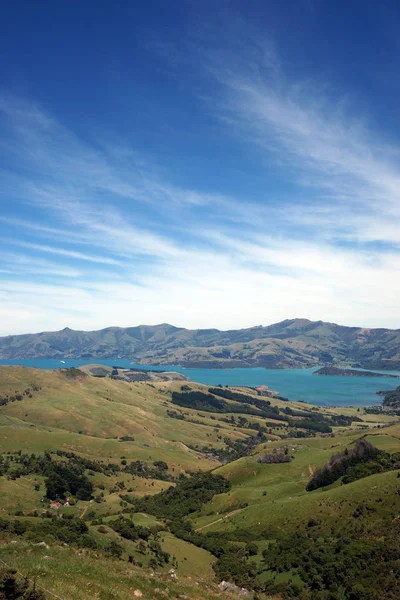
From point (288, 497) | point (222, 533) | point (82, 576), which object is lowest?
point (222, 533)

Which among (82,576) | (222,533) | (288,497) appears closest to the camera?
(82,576)

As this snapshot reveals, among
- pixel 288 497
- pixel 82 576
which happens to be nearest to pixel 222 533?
pixel 288 497

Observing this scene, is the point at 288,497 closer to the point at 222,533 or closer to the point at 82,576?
the point at 222,533

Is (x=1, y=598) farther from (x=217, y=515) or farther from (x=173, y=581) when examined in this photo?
(x=217, y=515)

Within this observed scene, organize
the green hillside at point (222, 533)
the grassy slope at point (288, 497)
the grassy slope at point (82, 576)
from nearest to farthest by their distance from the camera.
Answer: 1. the grassy slope at point (82, 576)
2. the green hillside at point (222, 533)
3. the grassy slope at point (288, 497)

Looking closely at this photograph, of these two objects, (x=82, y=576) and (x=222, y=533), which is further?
(x=222, y=533)

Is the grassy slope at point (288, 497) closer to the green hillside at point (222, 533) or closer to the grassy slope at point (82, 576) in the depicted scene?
the green hillside at point (222, 533)

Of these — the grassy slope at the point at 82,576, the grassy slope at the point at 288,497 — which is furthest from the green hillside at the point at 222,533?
the grassy slope at the point at 288,497

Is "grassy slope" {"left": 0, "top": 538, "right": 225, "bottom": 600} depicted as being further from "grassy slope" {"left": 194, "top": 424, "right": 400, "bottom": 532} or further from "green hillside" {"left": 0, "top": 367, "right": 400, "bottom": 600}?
"grassy slope" {"left": 194, "top": 424, "right": 400, "bottom": 532}

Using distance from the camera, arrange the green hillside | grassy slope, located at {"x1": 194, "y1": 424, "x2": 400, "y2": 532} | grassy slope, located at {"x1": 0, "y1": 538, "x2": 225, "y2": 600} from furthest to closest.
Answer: grassy slope, located at {"x1": 194, "y1": 424, "x2": 400, "y2": 532}, the green hillside, grassy slope, located at {"x1": 0, "y1": 538, "x2": 225, "y2": 600}

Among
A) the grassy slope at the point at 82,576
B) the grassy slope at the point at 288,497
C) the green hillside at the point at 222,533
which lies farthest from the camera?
the grassy slope at the point at 288,497

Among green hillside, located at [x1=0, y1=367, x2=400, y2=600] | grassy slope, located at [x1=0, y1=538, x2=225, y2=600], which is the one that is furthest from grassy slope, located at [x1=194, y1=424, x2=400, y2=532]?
grassy slope, located at [x1=0, y1=538, x2=225, y2=600]

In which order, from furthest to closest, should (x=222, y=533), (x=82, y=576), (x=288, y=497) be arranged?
(x=288, y=497) → (x=222, y=533) → (x=82, y=576)

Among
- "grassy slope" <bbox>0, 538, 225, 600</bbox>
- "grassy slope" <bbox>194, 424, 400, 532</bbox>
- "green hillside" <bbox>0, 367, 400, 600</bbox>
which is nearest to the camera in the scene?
"grassy slope" <bbox>0, 538, 225, 600</bbox>
